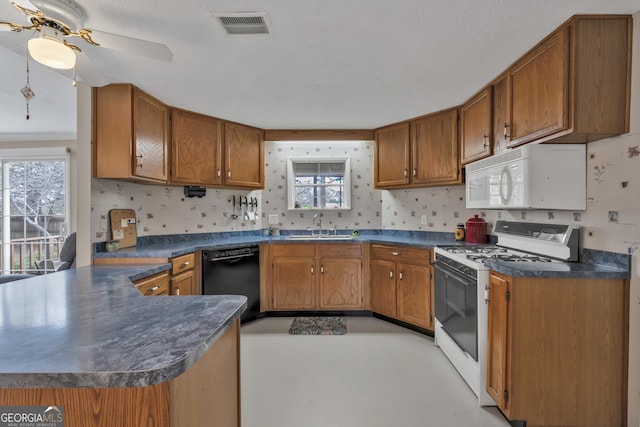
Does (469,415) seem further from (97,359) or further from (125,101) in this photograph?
(125,101)

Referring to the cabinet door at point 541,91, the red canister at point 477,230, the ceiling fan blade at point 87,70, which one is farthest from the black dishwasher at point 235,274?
the cabinet door at point 541,91

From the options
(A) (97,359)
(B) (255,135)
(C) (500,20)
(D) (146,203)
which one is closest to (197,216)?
(D) (146,203)

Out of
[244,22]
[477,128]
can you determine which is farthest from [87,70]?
[477,128]

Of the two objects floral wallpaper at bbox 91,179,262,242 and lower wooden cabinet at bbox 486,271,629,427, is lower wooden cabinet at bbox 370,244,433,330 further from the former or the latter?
floral wallpaper at bbox 91,179,262,242

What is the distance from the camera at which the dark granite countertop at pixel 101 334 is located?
27.1 inches

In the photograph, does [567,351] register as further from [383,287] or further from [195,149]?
[195,149]

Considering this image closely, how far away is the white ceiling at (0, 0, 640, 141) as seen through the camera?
157 centimetres

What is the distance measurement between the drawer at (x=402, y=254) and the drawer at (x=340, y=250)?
185 mm

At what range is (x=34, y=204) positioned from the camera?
466cm

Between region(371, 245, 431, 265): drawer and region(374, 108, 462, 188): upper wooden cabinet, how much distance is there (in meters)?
0.75

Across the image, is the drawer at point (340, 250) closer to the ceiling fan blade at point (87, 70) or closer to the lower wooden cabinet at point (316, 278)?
the lower wooden cabinet at point (316, 278)

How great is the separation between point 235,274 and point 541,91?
303cm

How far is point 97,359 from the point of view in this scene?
75 cm

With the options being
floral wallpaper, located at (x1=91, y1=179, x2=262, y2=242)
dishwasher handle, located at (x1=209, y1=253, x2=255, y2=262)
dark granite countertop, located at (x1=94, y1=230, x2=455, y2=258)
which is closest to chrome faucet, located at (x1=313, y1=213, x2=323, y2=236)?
dark granite countertop, located at (x1=94, y1=230, x2=455, y2=258)
